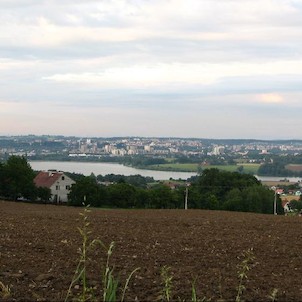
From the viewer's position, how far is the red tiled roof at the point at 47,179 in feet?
187

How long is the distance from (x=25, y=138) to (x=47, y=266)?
4685 inches

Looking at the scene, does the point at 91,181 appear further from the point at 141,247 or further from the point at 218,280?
the point at 218,280

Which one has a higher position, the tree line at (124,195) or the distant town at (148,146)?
the distant town at (148,146)

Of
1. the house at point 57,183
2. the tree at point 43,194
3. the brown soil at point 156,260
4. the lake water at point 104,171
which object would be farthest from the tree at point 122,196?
the brown soil at point 156,260

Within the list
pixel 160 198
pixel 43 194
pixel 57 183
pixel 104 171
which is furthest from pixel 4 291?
pixel 104 171

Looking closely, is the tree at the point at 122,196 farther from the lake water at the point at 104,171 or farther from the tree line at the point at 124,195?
the lake water at the point at 104,171

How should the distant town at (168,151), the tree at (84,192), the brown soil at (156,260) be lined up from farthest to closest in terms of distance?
1. the distant town at (168,151)
2. the tree at (84,192)
3. the brown soil at (156,260)

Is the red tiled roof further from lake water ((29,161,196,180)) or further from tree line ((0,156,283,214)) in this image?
lake water ((29,161,196,180))

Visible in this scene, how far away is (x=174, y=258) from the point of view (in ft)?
31.8

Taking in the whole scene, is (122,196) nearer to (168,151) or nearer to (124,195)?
(124,195)

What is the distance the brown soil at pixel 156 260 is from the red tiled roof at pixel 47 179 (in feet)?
138

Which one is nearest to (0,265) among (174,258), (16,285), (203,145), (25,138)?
(16,285)

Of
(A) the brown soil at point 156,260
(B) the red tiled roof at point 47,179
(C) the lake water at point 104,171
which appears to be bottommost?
(C) the lake water at point 104,171

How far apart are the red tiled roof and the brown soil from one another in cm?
4196
